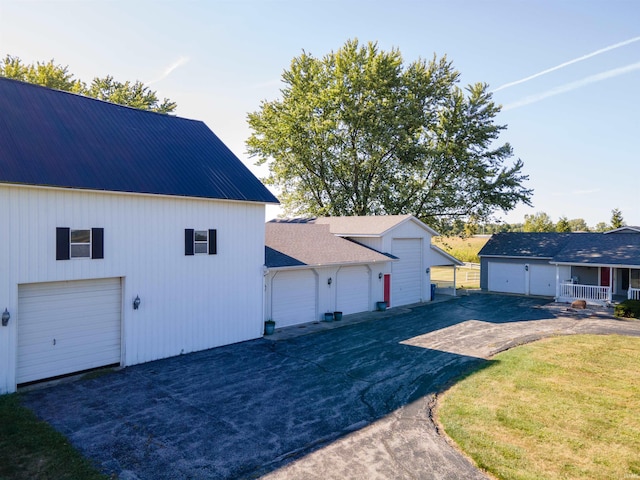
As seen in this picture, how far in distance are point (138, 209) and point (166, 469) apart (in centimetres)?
786

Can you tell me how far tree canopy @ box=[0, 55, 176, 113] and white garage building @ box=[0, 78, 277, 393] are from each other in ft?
64.4

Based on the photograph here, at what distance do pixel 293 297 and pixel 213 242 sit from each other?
519 cm

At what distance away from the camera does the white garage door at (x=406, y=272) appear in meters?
23.0

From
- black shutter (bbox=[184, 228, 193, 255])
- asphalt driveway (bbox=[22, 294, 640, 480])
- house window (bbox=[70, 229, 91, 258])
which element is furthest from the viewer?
black shutter (bbox=[184, 228, 193, 255])

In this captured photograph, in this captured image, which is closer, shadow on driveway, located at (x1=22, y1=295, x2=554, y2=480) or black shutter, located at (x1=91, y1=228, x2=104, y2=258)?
shadow on driveway, located at (x1=22, y1=295, x2=554, y2=480)

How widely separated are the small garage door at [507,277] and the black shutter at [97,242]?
88.2 ft

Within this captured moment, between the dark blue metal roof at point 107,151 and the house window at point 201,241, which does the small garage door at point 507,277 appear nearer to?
the dark blue metal roof at point 107,151

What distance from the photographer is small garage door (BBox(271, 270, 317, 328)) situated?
16844 millimetres

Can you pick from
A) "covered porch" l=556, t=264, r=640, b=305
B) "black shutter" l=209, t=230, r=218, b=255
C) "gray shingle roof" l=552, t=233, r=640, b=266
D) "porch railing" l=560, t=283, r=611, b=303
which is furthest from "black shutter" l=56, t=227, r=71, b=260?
"porch railing" l=560, t=283, r=611, b=303

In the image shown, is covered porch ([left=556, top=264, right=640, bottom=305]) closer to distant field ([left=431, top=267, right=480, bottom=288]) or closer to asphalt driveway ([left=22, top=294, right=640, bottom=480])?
distant field ([left=431, top=267, right=480, bottom=288])

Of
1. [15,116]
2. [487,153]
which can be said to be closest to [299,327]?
[15,116]

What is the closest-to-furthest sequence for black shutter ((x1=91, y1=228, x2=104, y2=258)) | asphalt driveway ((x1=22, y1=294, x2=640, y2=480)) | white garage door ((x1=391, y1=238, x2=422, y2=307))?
asphalt driveway ((x1=22, y1=294, x2=640, y2=480)) → black shutter ((x1=91, y1=228, x2=104, y2=258)) → white garage door ((x1=391, y1=238, x2=422, y2=307))

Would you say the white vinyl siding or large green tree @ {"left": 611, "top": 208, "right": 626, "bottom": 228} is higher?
large green tree @ {"left": 611, "top": 208, "right": 626, "bottom": 228}

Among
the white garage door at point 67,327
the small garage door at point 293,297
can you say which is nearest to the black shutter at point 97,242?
the white garage door at point 67,327
